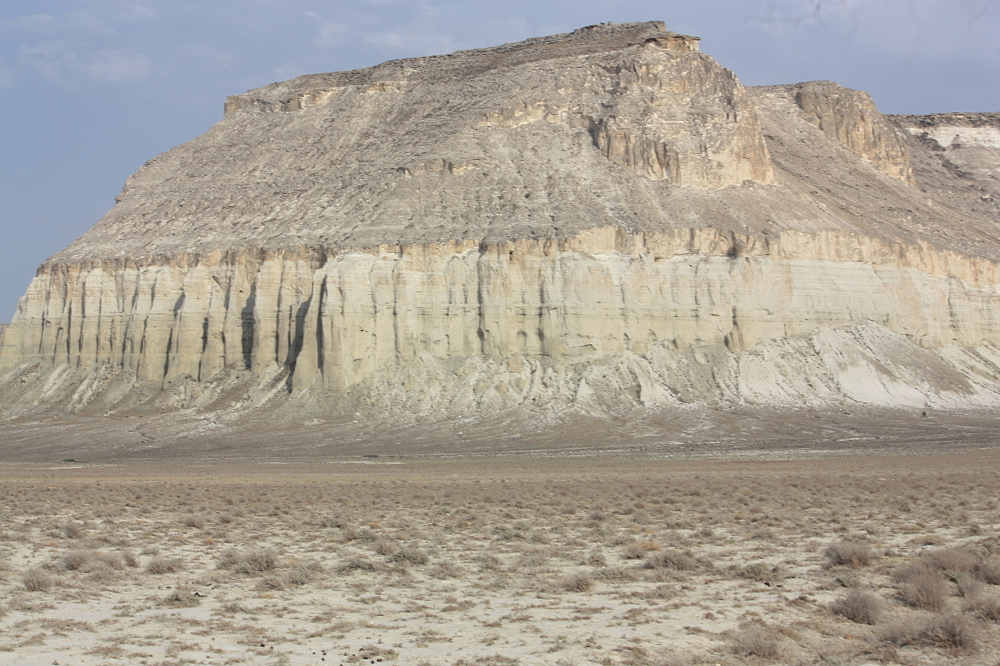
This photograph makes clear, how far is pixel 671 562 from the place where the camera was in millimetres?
12578

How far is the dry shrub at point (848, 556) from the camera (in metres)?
12.3

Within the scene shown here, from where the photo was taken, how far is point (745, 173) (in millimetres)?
59812

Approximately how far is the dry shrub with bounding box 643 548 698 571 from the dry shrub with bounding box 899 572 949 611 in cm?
277

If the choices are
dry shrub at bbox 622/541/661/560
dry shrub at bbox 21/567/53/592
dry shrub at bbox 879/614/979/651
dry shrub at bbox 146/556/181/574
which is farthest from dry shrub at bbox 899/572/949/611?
dry shrub at bbox 21/567/53/592

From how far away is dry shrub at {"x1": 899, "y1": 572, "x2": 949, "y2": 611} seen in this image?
31.9 ft

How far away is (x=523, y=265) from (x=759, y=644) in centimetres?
4488

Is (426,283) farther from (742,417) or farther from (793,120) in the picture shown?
(793,120)

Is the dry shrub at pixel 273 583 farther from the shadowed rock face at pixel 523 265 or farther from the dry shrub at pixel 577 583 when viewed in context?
the shadowed rock face at pixel 523 265

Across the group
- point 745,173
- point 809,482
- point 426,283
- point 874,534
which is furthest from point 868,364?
point 874,534

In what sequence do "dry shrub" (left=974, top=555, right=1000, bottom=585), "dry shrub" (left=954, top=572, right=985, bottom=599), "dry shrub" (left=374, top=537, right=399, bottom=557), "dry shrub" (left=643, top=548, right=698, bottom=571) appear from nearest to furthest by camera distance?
"dry shrub" (left=954, top=572, right=985, bottom=599) → "dry shrub" (left=974, top=555, right=1000, bottom=585) → "dry shrub" (left=643, top=548, right=698, bottom=571) → "dry shrub" (left=374, top=537, right=399, bottom=557)

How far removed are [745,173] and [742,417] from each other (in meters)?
18.5

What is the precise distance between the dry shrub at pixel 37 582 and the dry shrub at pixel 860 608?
A: 8669 mm

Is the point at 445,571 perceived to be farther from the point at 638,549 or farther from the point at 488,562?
the point at 638,549

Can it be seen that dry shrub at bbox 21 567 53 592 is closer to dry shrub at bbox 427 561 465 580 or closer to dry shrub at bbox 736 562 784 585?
dry shrub at bbox 427 561 465 580
